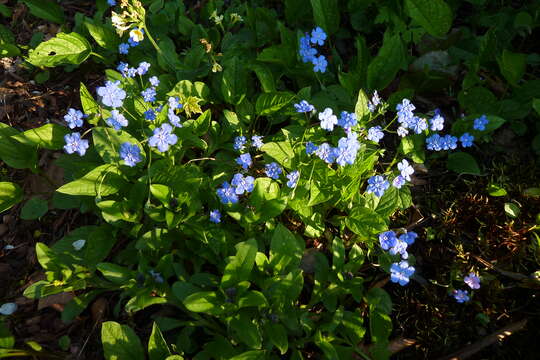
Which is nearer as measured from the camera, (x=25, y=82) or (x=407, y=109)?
(x=407, y=109)

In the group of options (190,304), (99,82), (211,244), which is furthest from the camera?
(99,82)

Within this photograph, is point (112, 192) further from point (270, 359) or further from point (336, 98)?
point (336, 98)

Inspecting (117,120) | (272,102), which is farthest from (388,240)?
(117,120)

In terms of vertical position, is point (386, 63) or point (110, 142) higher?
point (386, 63)

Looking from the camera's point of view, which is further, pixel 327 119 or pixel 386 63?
pixel 386 63

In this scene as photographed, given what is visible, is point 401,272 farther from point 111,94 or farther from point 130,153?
point 111,94

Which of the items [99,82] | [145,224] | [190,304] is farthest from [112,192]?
[99,82]

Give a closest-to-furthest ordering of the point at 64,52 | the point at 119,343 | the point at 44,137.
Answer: the point at 119,343 < the point at 44,137 < the point at 64,52
